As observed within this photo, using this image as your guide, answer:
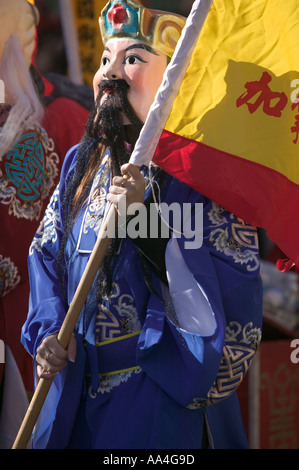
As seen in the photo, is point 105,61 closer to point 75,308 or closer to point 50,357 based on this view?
point 75,308

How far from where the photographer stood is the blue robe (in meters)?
2.23

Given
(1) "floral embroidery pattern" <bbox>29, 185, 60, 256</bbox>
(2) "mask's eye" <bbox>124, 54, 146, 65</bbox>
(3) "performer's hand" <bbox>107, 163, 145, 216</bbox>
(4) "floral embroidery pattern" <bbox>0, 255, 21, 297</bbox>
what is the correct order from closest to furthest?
(3) "performer's hand" <bbox>107, 163, 145, 216</bbox>
(2) "mask's eye" <bbox>124, 54, 146, 65</bbox>
(1) "floral embroidery pattern" <bbox>29, 185, 60, 256</bbox>
(4) "floral embroidery pattern" <bbox>0, 255, 21, 297</bbox>

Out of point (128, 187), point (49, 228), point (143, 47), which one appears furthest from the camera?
point (49, 228)

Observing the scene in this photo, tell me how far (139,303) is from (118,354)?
0.52 feet

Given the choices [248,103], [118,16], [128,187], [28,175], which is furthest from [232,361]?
[28,175]

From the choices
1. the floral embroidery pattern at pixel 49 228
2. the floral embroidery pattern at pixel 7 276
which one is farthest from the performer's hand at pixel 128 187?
the floral embroidery pattern at pixel 7 276

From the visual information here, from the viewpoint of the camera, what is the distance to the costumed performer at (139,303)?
224 cm

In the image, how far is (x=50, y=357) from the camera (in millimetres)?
2264

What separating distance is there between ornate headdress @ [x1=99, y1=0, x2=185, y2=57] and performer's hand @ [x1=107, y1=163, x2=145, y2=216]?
0.45m

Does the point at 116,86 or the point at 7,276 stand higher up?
the point at 116,86

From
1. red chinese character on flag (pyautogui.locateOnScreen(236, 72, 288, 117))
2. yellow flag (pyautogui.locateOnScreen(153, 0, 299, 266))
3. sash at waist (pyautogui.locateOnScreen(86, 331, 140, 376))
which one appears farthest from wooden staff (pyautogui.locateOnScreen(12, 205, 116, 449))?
red chinese character on flag (pyautogui.locateOnScreen(236, 72, 288, 117))

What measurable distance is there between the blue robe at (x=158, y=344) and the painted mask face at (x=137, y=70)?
0.83 feet

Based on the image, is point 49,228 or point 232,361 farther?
point 49,228

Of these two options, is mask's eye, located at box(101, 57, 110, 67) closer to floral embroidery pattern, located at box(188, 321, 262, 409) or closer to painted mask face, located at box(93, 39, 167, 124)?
painted mask face, located at box(93, 39, 167, 124)
